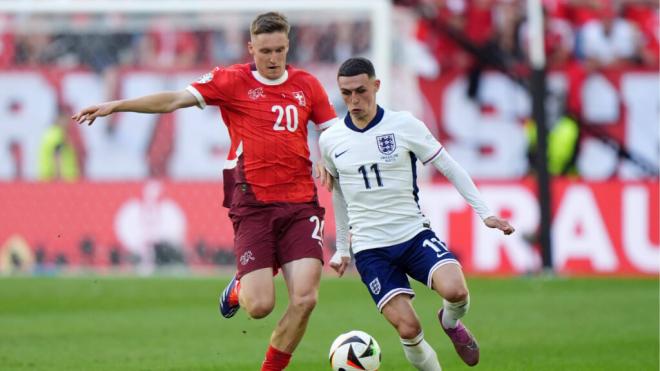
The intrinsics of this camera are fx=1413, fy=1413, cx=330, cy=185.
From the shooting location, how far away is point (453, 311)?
9.91 meters

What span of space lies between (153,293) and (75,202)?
160 inches

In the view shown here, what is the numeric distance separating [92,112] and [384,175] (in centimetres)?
206

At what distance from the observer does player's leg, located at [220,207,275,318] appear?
976 centimetres

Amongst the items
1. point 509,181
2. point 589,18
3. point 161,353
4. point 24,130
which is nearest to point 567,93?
point 589,18

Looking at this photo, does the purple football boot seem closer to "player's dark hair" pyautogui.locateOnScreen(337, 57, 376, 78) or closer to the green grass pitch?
the green grass pitch

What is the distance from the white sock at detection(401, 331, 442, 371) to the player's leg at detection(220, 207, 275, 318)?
99 centimetres

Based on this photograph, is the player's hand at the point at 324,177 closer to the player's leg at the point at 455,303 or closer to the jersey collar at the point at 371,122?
the jersey collar at the point at 371,122

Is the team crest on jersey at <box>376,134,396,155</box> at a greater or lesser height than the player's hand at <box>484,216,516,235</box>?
greater

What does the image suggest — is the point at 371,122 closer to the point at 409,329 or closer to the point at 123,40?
the point at 409,329

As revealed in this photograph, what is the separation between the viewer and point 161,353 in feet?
40.5

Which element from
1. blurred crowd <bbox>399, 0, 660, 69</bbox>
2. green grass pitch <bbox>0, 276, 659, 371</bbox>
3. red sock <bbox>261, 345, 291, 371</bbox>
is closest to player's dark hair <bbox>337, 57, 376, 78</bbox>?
red sock <bbox>261, 345, 291, 371</bbox>

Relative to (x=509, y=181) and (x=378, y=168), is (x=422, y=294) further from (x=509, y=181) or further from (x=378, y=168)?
(x=378, y=168)

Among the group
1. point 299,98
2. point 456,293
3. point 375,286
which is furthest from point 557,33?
point 456,293

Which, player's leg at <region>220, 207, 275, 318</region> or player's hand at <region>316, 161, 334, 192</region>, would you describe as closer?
player's leg at <region>220, 207, 275, 318</region>
